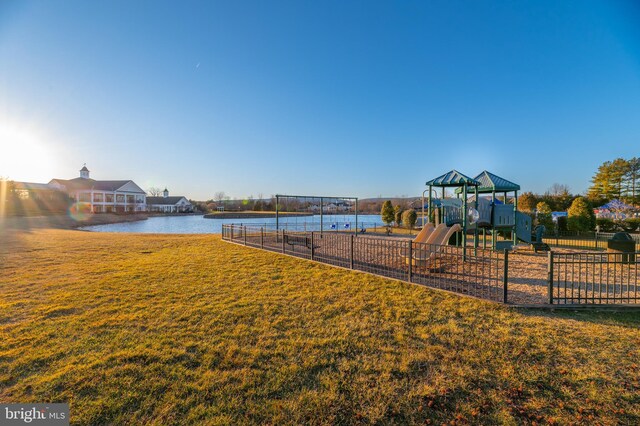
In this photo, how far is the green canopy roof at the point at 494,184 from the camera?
1138 cm

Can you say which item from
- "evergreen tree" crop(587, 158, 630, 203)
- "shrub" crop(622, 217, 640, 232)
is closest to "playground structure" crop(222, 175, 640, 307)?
"shrub" crop(622, 217, 640, 232)

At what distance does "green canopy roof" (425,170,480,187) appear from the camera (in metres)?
9.67

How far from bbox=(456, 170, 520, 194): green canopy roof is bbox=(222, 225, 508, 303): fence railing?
3.43 meters

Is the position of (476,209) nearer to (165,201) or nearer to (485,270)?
(485,270)

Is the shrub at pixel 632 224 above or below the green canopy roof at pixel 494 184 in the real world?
below

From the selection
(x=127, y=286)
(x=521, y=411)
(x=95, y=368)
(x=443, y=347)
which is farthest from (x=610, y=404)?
(x=127, y=286)

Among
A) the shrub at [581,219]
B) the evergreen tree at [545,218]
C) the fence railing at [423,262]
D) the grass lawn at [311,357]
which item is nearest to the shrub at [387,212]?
the evergreen tree at [545,218]

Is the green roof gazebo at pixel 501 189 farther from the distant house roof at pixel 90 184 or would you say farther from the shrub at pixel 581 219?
the distant house roof at pixel 90 184

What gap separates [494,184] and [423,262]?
6089 mm

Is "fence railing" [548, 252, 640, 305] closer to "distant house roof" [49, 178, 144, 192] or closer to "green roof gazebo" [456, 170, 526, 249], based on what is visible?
"green roof gazebo" [456, 170, 526, 249]

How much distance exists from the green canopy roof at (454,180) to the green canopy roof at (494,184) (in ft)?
6.11

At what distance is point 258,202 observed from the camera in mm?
49469

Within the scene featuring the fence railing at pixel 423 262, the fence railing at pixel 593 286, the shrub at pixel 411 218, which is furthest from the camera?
the shrub at pixel 411 218

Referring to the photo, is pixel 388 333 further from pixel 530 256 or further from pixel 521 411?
pixel 530 256
